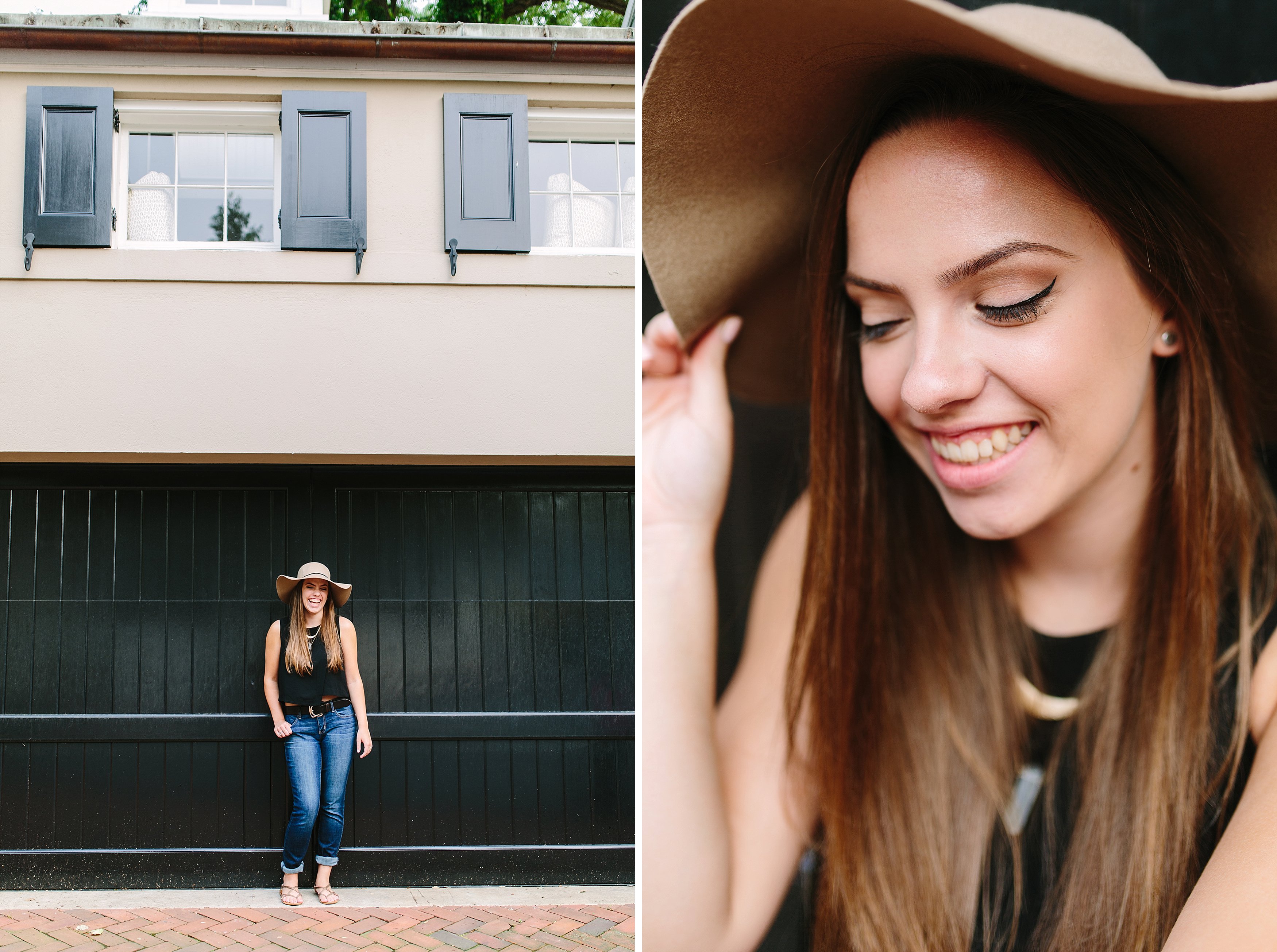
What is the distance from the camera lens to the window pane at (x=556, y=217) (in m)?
5.43

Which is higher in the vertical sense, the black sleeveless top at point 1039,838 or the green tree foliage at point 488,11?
the green tree foliage at point 488,11

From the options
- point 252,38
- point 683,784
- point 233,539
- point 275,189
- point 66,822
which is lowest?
point 66,822

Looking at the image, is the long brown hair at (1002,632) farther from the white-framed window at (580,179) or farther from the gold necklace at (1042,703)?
the white-framed window at (580,179)

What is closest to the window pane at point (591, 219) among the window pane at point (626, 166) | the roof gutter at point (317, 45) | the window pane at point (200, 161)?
the window pane at point (626, 166)

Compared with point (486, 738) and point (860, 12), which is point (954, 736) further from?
point (486, 738)

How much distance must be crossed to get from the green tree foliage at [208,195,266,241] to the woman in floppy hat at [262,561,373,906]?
1.86 m

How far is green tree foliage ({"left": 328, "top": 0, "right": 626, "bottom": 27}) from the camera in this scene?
812cm

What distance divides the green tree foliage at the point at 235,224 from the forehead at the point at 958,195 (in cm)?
465

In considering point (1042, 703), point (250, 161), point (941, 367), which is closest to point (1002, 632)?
point (1042, 703)

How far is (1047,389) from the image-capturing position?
4.58ft

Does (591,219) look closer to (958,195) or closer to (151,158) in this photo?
(151,158)

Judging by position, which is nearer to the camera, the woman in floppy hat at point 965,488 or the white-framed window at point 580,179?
the woman in floppy hat at point 965,488

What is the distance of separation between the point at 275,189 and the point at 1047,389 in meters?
4.93

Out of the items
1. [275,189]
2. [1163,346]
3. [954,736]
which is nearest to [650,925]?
[954,736]
